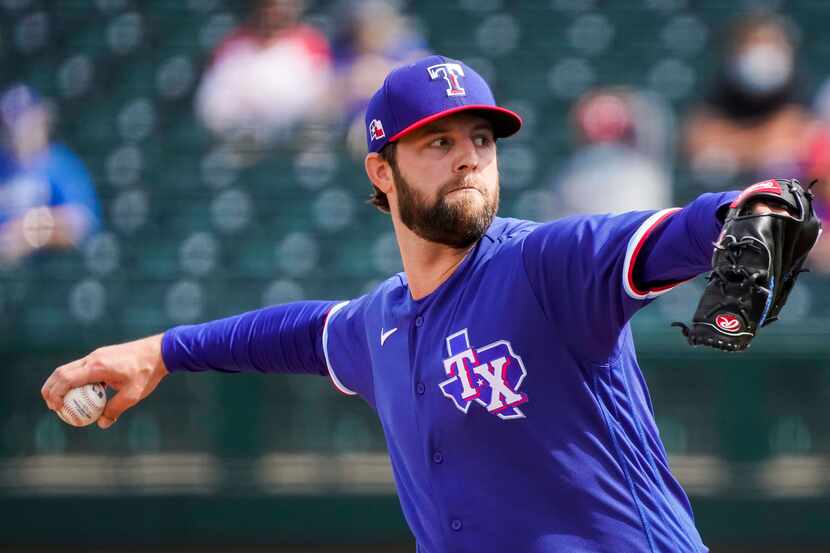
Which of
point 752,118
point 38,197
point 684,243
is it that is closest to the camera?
point 684,243

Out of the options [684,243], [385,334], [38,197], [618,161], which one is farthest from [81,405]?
[618,161]

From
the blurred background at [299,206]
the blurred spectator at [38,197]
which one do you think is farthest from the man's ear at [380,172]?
the blurred spectator at [38,197]

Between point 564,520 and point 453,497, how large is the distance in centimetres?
25

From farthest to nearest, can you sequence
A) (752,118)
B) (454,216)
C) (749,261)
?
(752,118), (454,216), (749,261)

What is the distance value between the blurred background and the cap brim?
174 inches

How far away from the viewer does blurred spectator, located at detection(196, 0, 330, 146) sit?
7617 mm

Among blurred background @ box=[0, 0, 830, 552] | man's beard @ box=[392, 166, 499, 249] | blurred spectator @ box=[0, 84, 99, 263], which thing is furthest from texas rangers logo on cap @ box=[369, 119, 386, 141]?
blurred spectator @ box=[0, 84, 99, 263]

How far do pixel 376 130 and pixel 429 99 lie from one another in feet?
0.73

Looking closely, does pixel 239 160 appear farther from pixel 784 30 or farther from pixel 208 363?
pixel 208 363

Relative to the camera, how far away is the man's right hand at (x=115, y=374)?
10.3 ft

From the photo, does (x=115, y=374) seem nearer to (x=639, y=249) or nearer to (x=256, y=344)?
(x=256, y=344)

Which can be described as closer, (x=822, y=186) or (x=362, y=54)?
(x=822, y=186)

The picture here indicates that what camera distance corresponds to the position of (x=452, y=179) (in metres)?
2.70

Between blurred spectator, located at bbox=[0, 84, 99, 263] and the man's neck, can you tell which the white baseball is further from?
blurred spectator, located at bbox=[0, 84, 99, 263]
